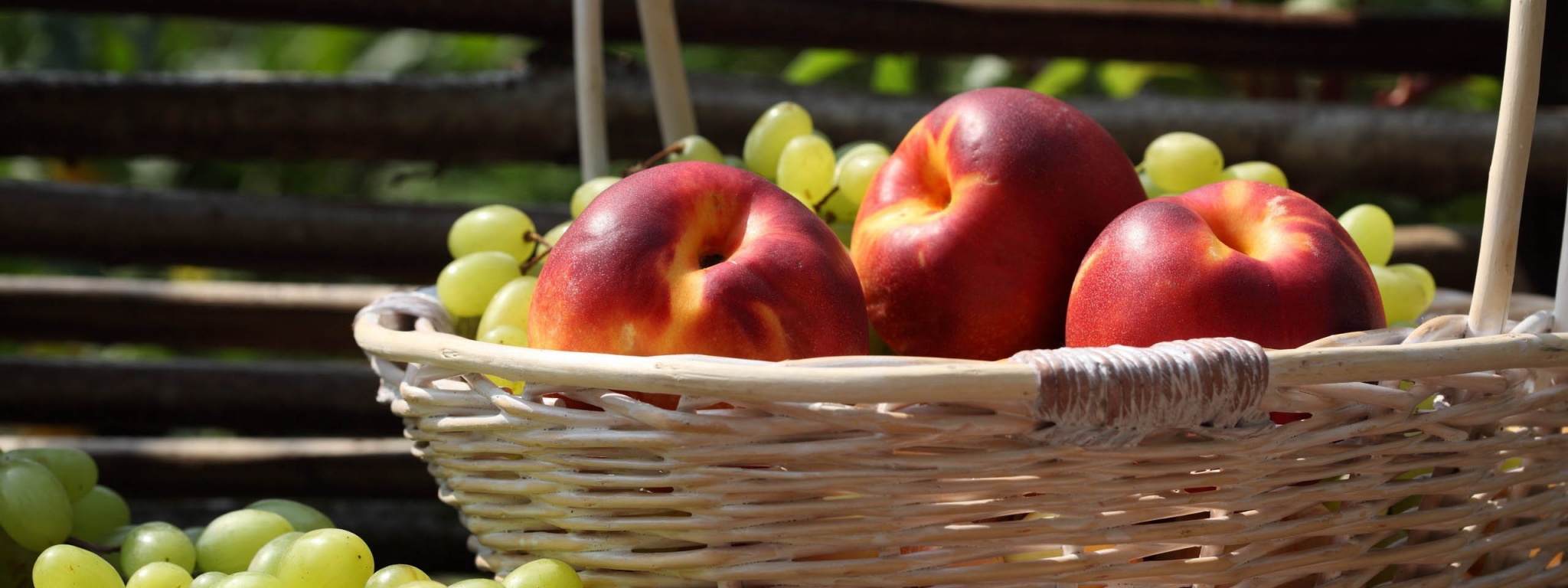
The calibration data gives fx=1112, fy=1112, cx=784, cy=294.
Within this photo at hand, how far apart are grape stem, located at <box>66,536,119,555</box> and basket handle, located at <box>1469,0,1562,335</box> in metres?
0.71

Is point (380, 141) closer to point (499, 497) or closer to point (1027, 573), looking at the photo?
point (499, 497)

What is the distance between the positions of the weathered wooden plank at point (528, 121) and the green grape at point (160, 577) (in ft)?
2.55

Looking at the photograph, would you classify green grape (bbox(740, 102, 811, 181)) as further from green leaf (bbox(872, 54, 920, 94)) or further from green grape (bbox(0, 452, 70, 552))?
green leaf (bbox(872, 54, 920, 94))

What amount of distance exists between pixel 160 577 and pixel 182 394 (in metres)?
0.85

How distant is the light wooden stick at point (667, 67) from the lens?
818mm

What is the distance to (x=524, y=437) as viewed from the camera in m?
0.50

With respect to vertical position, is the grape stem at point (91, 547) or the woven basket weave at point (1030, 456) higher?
the woven basket weave at point (1030, 456)

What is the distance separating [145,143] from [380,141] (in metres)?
0.26

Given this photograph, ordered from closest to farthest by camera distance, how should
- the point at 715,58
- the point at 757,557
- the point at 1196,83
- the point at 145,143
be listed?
the point at 757,557 → the point at 145,143 → the point at 1196,83 → the point at 715,58

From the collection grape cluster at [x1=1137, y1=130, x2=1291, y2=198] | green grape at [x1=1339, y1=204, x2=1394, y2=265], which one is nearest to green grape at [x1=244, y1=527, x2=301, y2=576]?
grape cluster at [x1=1137, y1=130, x2=1291, y2=198]

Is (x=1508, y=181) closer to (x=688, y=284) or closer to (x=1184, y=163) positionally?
→ (x=1184, y=163)

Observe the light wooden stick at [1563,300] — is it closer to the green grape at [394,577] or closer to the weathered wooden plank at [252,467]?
the green grape at [394,577]

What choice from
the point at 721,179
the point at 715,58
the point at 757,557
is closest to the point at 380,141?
the point at 721,179

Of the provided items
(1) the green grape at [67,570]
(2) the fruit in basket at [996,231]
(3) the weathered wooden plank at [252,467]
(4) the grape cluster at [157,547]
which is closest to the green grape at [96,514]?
(4) the grape cluster at [157,547]
